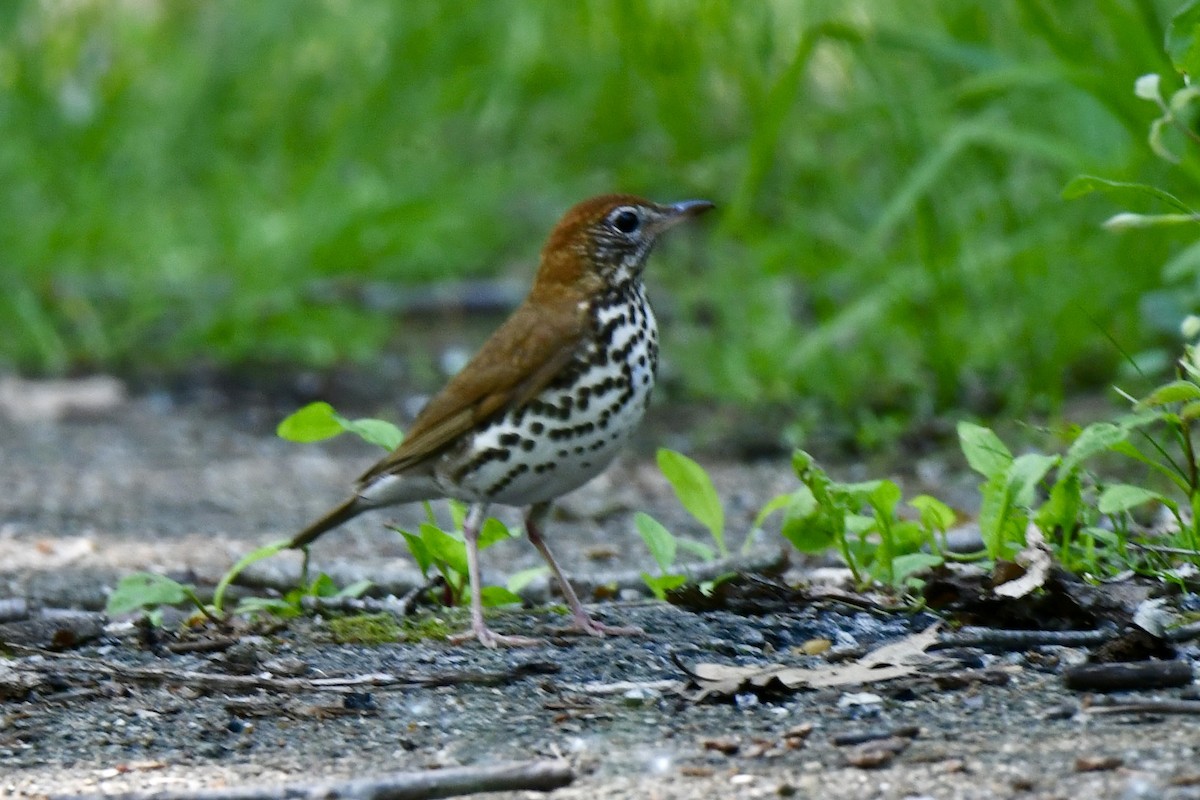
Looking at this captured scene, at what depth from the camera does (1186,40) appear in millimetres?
2941

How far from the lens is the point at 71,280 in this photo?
7746 mm

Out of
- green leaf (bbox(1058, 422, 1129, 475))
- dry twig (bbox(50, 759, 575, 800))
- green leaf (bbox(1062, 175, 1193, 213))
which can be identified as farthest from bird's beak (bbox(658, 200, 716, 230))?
dry twig (bbox(50, 759, 575, 800))

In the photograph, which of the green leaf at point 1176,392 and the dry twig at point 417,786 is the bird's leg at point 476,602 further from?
the green leaf at point 1176,392

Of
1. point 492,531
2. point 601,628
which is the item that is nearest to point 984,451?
point 601,628

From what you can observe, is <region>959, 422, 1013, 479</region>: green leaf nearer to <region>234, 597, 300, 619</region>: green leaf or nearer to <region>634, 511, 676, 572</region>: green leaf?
<region>634, 511, 676, 572</region>: green leaf

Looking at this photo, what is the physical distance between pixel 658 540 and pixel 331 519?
730mm

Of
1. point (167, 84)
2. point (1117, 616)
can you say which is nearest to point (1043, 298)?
point (1117, 616)

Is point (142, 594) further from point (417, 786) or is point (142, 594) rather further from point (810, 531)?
point (810, 531)

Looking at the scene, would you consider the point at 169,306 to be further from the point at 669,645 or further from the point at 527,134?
the point at 669,645

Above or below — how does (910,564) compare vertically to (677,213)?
below

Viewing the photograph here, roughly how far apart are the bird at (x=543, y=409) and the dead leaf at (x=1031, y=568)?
0.69 metres

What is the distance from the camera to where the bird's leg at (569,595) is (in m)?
3.23

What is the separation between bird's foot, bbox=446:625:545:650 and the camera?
321 cm

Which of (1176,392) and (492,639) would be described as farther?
(492,639)
